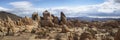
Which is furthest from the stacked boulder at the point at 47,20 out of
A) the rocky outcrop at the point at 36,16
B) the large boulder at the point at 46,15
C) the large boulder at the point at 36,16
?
the large boulder at the point at 36,16

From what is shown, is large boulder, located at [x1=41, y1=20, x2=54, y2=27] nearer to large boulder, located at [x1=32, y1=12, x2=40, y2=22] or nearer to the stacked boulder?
the stacked boulder

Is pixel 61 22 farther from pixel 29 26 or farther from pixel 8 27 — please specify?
pixel 8 27

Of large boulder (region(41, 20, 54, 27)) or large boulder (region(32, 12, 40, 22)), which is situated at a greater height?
large boulder (region(32, 12, 40, 22))

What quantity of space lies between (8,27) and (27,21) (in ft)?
30.2

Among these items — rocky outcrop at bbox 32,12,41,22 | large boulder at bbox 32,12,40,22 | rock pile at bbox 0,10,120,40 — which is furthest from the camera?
large boulder at bbox 32,12,40,22

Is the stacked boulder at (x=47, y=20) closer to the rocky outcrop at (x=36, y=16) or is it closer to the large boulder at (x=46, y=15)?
the large boulder at (x=46, y=15)

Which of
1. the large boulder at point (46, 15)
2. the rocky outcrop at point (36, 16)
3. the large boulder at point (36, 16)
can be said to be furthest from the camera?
the large boulder at point (36, 16)

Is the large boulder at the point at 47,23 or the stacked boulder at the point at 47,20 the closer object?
the large boulder at the point at 47,23

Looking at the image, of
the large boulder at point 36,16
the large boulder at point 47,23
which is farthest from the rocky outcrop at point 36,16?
the large boulder at point 47,23

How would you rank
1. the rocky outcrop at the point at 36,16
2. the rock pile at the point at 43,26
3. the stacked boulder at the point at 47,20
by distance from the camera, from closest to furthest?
the rock pile at the point at 43,26
the stacked boulder at the point at 47,20
the rocky outcrop at the point at 36,16

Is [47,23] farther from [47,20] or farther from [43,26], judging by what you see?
[43,26]

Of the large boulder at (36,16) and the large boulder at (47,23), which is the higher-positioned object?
the large boulder at (36,16)

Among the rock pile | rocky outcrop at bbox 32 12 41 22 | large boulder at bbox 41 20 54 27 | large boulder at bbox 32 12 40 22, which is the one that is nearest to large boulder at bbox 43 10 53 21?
the rock pile

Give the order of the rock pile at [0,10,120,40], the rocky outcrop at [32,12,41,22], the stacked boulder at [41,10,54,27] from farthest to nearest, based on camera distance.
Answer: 1. the rocky outcrop at [32,12,41,22]
2. the stacked boulder at [41,10,54,27]
3. the rock pile at [0,10,120,40]
